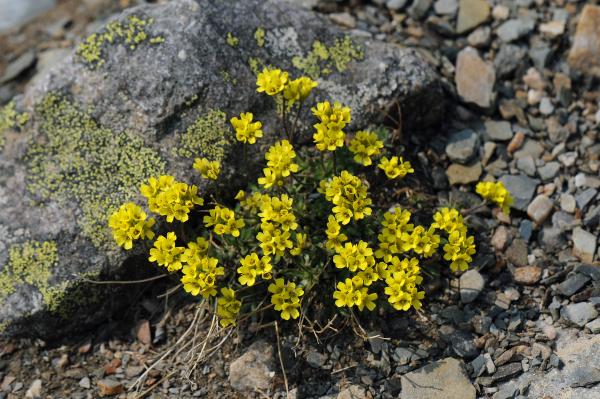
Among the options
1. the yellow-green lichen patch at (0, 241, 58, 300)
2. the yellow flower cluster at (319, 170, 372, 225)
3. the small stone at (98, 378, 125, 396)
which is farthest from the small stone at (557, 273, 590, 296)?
the yellow-green lichen patch at (0, 241, 58, 300)

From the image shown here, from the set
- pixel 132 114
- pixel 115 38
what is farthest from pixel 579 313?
pixel 115 38

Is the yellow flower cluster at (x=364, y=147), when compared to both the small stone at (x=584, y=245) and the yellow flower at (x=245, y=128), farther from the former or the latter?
the small stone at (x=584, y=245)

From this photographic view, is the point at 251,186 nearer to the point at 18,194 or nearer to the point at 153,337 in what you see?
the point at 153,337

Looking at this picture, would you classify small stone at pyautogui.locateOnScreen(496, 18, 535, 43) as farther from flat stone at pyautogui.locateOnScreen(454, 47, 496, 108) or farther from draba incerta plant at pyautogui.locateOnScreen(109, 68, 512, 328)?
draba incerta plant at pyautogui.locateOnScreen(109, 68, 512, 328)

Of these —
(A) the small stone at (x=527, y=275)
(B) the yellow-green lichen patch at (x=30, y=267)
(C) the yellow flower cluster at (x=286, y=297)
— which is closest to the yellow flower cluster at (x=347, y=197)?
(C) the yellow flower cluster at (x=286, y=297)

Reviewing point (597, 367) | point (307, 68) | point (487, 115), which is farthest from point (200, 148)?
point (597, 367)

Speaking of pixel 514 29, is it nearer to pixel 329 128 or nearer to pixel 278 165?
pixel 329 128
